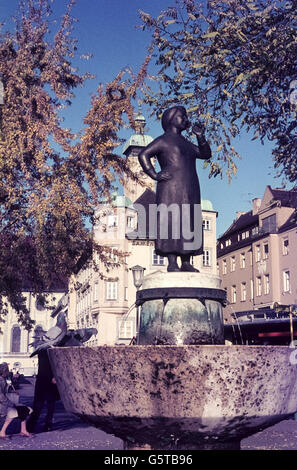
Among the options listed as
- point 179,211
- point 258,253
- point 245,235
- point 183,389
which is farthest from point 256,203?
point 183,389

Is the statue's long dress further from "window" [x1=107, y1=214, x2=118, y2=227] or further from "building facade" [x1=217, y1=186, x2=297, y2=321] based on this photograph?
"building facade" [x1=217, y1=186, x2=297, y2=321]

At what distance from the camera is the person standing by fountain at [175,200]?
6.56 metres

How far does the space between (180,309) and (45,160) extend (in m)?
6.45

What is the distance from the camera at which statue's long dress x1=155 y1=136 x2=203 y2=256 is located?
21.5 feet

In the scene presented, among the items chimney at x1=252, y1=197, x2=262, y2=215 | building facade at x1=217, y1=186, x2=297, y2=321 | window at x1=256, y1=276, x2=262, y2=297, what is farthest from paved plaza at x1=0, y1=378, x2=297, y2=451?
chimney at x1=252, y1=197, x2=262, y2=215

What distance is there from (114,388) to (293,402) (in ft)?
4.94

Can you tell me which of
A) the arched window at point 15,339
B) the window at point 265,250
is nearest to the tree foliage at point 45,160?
the window at point 265,250

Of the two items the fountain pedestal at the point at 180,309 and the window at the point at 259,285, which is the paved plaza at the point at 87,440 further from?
the window at the point at 259,285

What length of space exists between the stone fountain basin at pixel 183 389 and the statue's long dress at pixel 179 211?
Answer: 7.58ft

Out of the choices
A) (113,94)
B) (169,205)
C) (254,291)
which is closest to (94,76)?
(113,94)

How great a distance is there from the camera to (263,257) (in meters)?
51.1

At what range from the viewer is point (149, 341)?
6.00 meters

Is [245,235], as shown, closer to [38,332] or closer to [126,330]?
[126,330]
